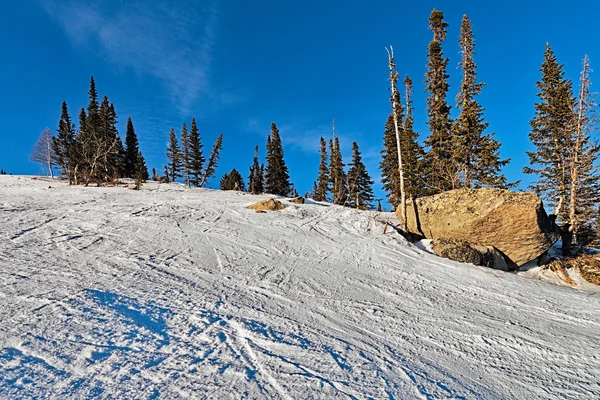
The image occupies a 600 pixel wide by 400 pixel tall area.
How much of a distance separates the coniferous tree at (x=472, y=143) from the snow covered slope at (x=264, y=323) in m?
10.2

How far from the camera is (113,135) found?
39.8m

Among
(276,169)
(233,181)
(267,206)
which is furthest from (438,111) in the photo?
(233,181)

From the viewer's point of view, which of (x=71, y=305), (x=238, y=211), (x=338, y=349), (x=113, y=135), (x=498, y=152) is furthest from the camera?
(x=113, y=135)

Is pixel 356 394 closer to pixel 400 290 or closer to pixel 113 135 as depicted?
pixel 400 290

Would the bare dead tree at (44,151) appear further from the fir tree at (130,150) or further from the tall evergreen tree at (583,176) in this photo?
the tall evergreen tree at (583,176)

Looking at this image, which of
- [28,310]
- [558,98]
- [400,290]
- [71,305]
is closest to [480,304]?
[400,290]

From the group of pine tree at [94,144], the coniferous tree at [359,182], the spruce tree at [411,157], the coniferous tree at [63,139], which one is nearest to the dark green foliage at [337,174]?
the coniferous tree at [359,182]

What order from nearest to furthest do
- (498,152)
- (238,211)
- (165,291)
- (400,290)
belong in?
1. (165,291)
2. (400,290)
3. (238,211)
4. (498,152)

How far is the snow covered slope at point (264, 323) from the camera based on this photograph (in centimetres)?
312

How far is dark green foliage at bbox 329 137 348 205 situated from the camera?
36875mm

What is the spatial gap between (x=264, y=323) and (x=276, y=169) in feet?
118

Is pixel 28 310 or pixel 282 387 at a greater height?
pixel 28 310

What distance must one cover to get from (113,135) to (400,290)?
45.8 meters

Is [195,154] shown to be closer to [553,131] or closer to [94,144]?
[94,144]
